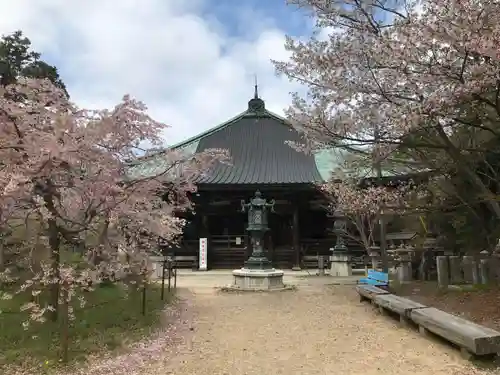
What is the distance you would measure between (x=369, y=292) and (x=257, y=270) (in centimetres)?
399

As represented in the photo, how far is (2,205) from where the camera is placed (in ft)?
19.5

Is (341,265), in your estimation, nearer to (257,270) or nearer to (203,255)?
(257,270)

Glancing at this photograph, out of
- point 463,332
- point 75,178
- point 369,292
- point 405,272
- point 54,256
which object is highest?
point 75,178

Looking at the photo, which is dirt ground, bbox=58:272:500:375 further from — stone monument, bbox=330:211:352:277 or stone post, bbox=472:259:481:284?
stone monument, bbox=330:211:352:277

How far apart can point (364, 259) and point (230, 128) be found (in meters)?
10.9

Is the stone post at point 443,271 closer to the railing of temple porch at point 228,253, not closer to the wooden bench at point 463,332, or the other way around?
the wooden bench at point 463,332

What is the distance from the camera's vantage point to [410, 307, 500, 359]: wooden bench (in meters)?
5.33

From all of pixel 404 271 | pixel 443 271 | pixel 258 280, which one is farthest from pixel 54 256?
pixel 404 271

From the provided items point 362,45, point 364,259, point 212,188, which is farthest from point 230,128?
point 362,45

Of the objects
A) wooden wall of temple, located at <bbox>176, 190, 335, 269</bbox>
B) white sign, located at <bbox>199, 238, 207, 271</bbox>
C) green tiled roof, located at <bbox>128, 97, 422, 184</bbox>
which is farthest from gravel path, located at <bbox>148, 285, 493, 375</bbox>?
wooden wall of temple, located at <bbox>176, 190, 335, 269</bbox>

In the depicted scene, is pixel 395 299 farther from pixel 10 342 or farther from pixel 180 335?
pixel 10 342

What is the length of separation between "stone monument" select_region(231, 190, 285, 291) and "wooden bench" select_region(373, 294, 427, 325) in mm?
4104

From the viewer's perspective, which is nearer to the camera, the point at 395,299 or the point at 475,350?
the point at 475,350

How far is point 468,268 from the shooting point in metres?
10.4
